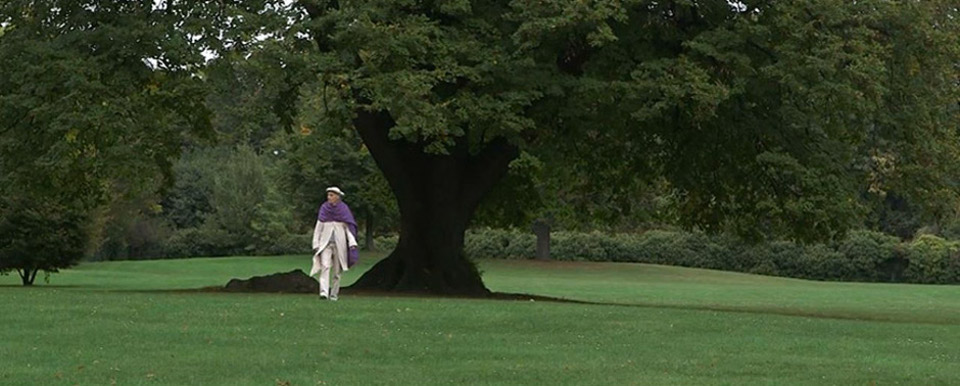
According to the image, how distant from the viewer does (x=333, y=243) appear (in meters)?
25.2

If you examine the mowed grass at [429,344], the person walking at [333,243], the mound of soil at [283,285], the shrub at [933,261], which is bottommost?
the mowed grass at [429,344]

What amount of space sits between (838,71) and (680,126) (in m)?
4.39

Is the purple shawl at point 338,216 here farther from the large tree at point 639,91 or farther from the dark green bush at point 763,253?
the dark green bush at point 763,253

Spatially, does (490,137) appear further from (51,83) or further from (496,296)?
(51,83)

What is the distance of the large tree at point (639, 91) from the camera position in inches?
1033

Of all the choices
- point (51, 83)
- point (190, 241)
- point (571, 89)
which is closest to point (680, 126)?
point (571, 89)

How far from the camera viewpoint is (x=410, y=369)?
51.2 feet

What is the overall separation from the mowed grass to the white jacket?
2.47 ft

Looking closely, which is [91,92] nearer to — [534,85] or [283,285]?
[283,285]

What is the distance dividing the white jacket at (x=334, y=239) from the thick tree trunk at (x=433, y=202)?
5538mm

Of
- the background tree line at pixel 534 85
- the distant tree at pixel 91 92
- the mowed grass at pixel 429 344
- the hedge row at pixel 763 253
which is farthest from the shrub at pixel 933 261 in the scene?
the distant tree at pixel 91 92

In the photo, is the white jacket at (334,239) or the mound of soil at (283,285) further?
the mound of soil at (283,285)

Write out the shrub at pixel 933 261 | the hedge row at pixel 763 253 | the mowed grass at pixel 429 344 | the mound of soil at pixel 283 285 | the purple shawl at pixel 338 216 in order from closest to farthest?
the mowed grass at pixel 429 344
the purple shawl at pixel 338 216
the mound of soil at pixel 283 285
the shrub at pixel 933 261
the hedge row at pixel 763 253

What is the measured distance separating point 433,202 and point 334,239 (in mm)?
6313
